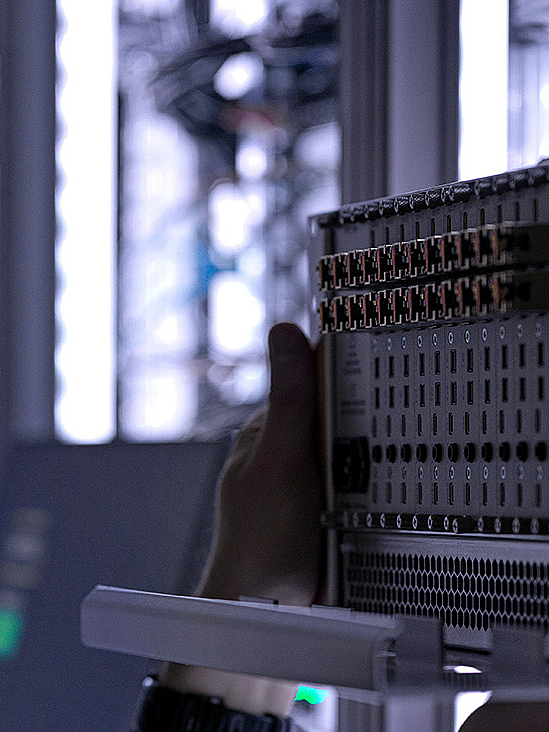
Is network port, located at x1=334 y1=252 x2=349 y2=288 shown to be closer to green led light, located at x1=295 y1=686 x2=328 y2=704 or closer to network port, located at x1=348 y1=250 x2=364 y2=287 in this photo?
network port, located at x1=348 y1=250 x2=364 y2=287

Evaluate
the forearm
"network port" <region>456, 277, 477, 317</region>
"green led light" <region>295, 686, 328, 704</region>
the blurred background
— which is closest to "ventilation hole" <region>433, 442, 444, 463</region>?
"network port" <region>456, 277, 477, 317</region>

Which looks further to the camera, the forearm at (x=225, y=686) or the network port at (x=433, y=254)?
the forearm at (x=225, y=686)

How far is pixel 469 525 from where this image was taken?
0.77 m

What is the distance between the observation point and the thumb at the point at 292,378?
0.95m

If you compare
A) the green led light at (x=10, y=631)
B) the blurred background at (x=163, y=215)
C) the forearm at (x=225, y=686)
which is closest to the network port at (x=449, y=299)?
the forearm at (x=225, y=686)

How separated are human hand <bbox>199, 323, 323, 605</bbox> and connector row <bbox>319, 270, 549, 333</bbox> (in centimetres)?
7

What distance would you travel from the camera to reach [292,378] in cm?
96

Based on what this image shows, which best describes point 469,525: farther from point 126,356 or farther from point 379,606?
point 126,356

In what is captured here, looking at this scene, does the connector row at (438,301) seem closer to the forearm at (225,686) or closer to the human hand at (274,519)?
the human hand at (274,519)

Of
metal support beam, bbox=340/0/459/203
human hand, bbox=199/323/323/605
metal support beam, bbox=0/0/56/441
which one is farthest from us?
metal support beam, bbox=0/0/56/441

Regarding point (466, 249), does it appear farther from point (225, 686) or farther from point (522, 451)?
point (225, 686)

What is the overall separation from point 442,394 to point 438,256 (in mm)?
99

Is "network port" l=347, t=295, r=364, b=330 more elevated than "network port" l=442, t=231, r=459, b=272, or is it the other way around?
"network port" l=442, t=231, r=459, b=272

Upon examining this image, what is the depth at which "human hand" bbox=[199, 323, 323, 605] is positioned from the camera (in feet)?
3.11
